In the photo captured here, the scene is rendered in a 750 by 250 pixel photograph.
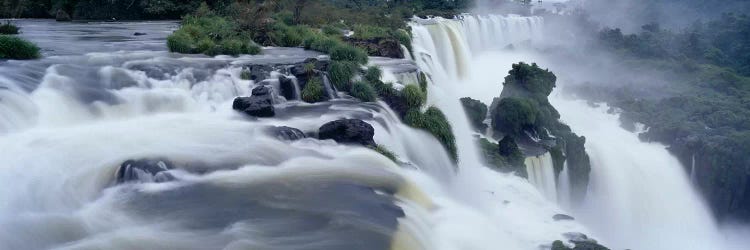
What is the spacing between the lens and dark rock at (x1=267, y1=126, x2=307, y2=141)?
41.4 feet

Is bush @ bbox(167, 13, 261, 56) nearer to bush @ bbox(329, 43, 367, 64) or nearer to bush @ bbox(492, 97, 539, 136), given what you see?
bush @ bbox(329, 43, 367, 64)

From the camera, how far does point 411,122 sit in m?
15.6

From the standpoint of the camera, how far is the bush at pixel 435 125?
1529 cm

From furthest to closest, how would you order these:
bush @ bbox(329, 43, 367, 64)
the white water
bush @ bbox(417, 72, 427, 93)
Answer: the white water, bush @ bbox(329, 43, 367, 64), bush @ bbox(417, 72, 427, 93)

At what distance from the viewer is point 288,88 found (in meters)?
16.4

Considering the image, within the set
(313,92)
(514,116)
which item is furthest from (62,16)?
(514,116)

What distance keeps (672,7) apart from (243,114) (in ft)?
291

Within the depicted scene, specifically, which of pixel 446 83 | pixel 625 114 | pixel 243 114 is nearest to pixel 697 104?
pixel 625 114

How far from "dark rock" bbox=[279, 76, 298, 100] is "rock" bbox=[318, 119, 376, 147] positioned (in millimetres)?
3437

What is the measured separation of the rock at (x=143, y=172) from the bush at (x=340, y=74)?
24.3 feet

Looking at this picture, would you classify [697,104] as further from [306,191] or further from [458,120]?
[306,191]

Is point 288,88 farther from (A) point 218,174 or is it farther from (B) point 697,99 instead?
(B) point 697,99

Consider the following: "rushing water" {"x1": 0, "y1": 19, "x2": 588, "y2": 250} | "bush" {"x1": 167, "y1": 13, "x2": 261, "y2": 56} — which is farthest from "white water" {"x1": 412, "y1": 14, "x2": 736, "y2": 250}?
"bush" {"x1": 167, "y1": 13, "x2": 261, "y2": 56}

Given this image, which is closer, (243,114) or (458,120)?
(243,114)
